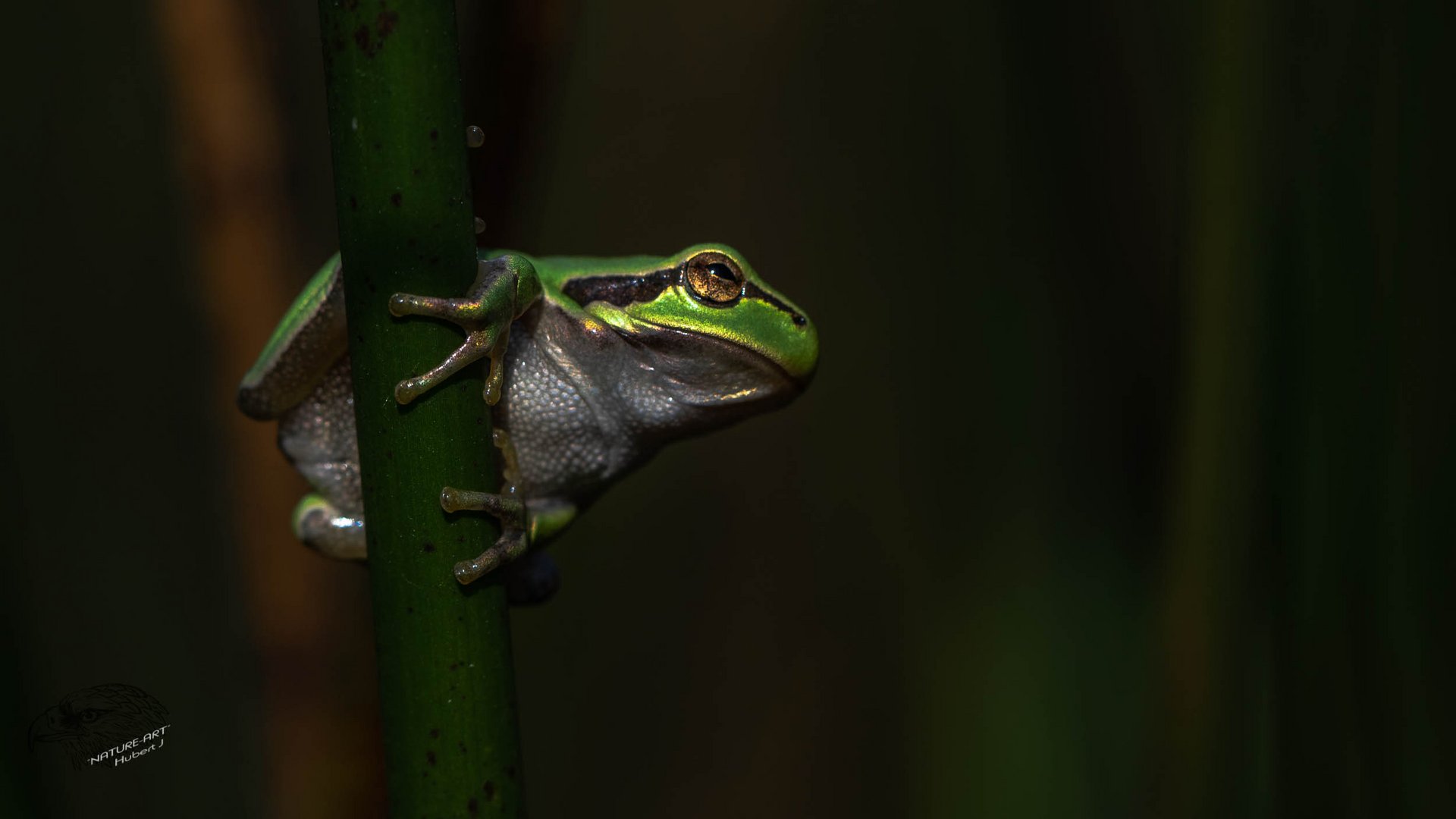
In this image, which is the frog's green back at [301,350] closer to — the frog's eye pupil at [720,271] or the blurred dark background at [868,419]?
the blurred dark background at [868,419]

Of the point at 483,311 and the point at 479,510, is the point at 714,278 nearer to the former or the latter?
the point at 483,311

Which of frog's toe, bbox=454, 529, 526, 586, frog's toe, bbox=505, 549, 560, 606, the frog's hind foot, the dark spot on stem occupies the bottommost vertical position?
frog's toe, bbox=505, 549, 560, 606

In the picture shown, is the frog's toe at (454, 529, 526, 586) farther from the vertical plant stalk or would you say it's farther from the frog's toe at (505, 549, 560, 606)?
the frog's toe at (505, 549, 560, 606)

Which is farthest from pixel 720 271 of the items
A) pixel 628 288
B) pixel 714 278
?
pixel 628 288

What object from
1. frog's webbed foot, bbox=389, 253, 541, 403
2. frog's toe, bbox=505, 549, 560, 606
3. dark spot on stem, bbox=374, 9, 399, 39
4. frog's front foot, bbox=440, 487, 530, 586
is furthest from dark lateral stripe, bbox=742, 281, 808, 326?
dark spot on stem, bbox=374, 9, 399, 39

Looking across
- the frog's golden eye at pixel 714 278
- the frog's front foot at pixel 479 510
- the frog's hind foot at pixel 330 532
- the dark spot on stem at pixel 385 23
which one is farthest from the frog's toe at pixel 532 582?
the dark spot on stem at pixel 385 23

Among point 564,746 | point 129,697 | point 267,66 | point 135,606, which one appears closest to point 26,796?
point 129,697
